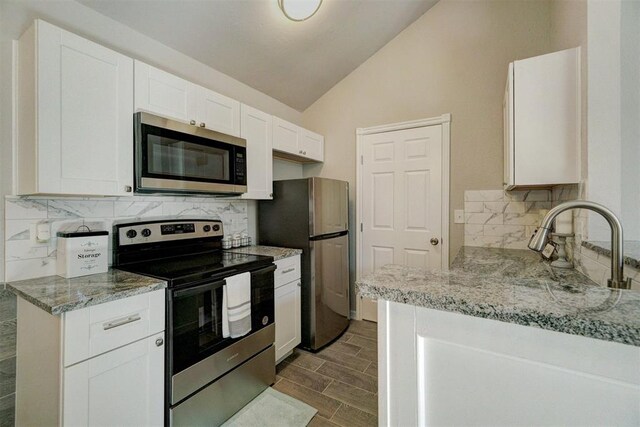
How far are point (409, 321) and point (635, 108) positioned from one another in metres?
1.56

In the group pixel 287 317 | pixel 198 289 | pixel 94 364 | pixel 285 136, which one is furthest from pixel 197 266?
pixel 285 136

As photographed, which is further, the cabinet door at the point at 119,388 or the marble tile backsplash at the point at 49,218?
the marble tile backsplash at the point at 49,218

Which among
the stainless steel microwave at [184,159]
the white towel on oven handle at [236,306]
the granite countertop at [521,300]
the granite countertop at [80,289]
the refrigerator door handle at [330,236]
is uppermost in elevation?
the stainless steel microwave at [184,159]

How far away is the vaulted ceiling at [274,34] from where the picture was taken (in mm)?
1882

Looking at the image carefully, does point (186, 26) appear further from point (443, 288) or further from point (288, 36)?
point (443, 288)

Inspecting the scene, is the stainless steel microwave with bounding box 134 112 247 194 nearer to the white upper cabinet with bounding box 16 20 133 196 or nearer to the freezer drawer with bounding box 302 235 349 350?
the white upper cabinet with bounding box 16 20 133 196

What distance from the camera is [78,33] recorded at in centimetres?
164

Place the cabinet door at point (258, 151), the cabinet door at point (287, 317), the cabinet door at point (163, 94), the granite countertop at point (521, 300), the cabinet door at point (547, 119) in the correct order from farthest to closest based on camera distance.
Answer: the cabinet door at point (258, 151), the cabinet door at point (287, 317), the cabinet door at point (163, 94), the cabinet door at point (547, 119), the granite countertop at point (521, 300)

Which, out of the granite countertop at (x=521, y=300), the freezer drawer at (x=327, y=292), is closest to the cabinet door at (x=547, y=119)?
the granite countertop at (x=521, y=300)

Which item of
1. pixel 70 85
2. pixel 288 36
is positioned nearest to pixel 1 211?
pixel 70 85

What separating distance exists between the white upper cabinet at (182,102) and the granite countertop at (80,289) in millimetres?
972

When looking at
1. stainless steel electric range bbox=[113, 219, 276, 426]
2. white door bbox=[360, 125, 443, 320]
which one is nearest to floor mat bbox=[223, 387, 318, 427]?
stainless steel electric range bbox=[113, 219, 276, 426]

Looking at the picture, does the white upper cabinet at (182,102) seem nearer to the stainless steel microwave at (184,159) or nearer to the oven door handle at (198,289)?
the stainless steel microwave at (184,159)

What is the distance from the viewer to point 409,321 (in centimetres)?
71
